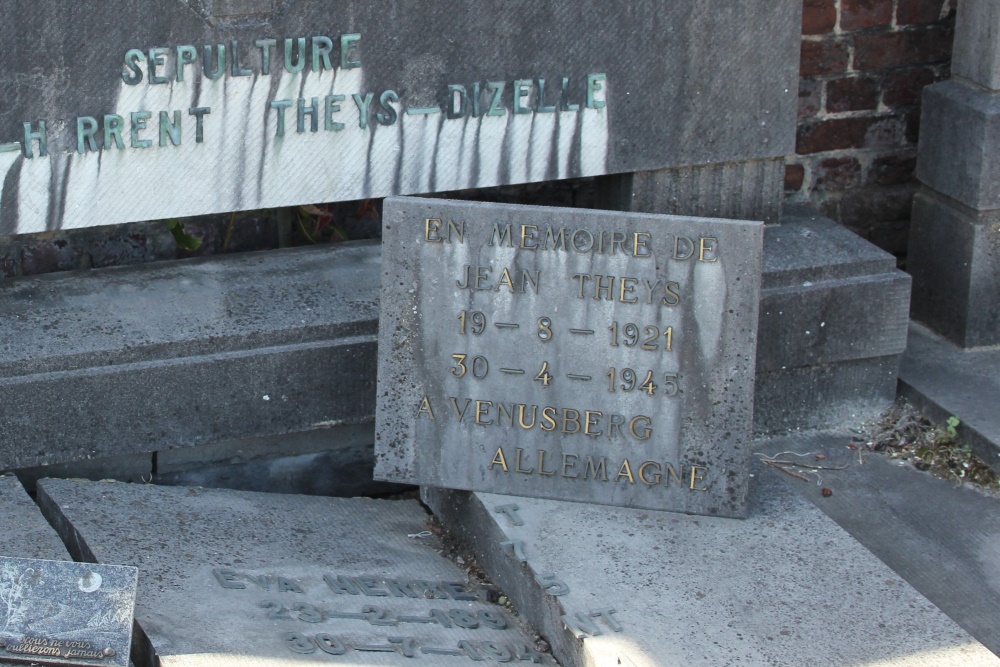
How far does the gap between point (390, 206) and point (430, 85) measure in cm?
56

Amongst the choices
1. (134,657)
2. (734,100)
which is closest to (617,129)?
(734,100)

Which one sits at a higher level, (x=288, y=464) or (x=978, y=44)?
(x=978, y=44)

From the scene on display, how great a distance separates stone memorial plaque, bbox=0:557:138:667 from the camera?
2.62 m

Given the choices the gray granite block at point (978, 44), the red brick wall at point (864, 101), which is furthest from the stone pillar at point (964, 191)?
the red brick wall at point (864, 101)

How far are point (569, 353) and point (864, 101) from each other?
167 centimetres

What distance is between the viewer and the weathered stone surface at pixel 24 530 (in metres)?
2.97

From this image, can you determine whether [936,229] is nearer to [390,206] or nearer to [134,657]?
[390,206]

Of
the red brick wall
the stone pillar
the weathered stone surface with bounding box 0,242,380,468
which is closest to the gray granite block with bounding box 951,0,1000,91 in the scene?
the stone pillar

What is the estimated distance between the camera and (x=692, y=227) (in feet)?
10.3

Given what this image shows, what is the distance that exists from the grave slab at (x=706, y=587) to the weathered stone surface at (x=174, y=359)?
459 millimetres

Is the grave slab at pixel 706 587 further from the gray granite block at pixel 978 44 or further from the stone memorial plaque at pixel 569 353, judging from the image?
the gray granite block at pixel 978 44

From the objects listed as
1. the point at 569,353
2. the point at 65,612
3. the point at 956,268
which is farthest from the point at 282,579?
the point at 956,268

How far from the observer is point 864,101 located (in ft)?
14.5

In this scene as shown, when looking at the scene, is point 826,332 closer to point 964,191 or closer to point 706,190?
point 706,190
